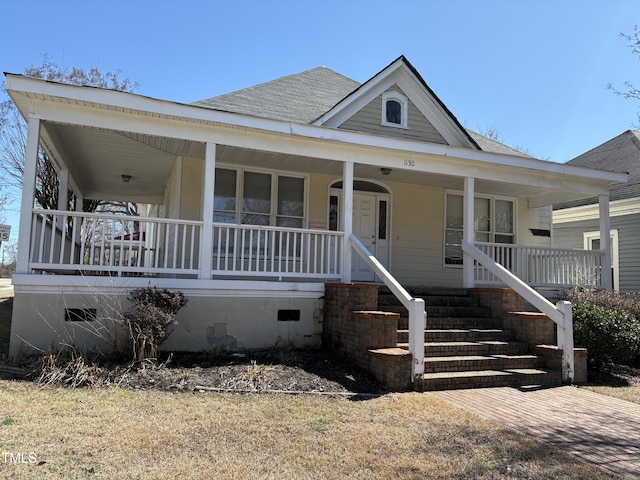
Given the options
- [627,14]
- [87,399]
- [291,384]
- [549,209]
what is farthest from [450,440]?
[549,209]

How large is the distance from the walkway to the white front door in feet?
16.8

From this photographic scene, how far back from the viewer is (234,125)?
7.61 m

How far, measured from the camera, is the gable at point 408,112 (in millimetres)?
10648

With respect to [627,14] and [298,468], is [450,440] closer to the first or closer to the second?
[298,468]

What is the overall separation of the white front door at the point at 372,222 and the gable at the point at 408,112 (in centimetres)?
152

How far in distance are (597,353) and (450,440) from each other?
452 centimetres

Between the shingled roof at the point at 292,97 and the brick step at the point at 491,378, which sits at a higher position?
the shingled roof at the point at 292,97

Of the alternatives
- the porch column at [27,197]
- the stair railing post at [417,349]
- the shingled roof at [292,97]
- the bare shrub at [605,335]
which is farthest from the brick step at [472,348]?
the porch column at [27,197]

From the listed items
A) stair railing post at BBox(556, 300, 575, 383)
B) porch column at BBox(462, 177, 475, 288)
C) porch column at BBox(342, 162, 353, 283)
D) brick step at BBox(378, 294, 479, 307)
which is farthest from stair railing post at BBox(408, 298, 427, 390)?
porch column at BBox(462, 177, 475, 288)

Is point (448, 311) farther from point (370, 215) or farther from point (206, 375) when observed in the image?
point (206, 375)

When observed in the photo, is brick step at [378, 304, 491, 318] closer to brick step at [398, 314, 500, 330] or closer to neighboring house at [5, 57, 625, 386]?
brick step at [398, 314, 500, 330]

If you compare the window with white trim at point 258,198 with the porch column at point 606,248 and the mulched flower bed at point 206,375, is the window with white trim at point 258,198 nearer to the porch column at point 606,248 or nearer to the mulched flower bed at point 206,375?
the mulched flower bed at point 206,375

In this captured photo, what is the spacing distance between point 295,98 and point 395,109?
2376mm

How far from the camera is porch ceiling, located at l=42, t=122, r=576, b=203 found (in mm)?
8516
